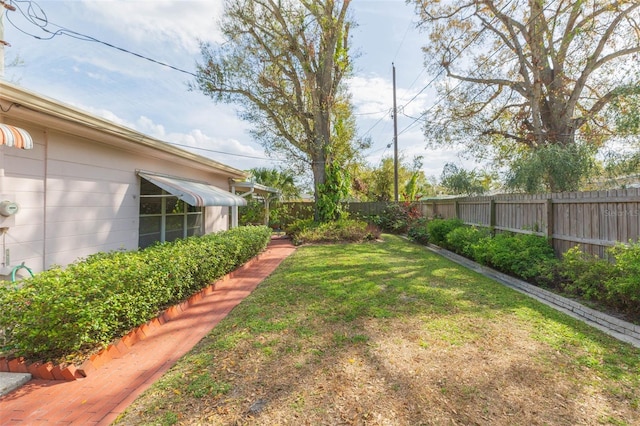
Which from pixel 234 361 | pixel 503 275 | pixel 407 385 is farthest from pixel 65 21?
pixel 503 275

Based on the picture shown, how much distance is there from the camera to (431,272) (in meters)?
7.72

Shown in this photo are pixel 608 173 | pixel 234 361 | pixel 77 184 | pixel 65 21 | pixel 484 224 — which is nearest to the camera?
pixel 234 361

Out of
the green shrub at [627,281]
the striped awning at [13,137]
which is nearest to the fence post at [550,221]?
the green shrub at [627,281]

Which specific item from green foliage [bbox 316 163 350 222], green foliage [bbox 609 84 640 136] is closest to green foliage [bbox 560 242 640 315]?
green foliage [bbox 609 84 640 136]

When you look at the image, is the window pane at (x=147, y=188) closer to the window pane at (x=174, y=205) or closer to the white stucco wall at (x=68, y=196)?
the white stucco wall at (x=68, y=196)

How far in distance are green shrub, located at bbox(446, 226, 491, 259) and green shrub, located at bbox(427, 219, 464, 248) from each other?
1140 mm

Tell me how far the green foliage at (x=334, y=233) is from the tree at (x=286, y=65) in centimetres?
129

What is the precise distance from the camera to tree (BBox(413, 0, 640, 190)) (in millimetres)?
10602

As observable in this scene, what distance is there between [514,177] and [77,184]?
12.1 metres

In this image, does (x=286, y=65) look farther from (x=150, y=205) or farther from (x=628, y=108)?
(x=628, y=108)

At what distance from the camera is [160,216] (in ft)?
26.7

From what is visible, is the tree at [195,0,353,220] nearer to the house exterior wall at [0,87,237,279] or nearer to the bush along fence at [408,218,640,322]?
the bush along fence at [408,218,640,322]

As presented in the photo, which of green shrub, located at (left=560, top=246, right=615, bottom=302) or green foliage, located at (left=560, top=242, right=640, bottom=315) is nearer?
green foliage, located at (left=560, top=242, right=640, bottom=315)

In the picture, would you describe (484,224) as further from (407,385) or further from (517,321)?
(407,385)
